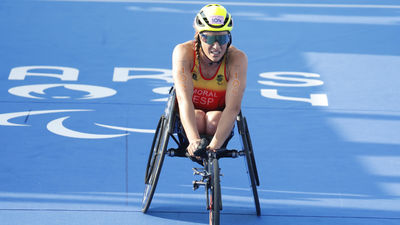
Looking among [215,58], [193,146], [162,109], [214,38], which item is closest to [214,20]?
[214,38]

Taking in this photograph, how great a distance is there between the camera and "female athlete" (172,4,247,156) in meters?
4.27

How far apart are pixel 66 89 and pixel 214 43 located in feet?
10.4

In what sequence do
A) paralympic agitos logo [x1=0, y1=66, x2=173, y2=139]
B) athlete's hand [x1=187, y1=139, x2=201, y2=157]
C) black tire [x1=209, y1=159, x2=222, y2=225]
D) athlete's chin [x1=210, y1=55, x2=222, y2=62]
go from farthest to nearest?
paralympic agitos logo [x1=0, y1=66, x2=173, y2=139] → athlete's chin [x1=210, y1=55, x2=222, y2=62] → athlete's hand [x1=187, y1=139, x2=201, y2=157] → black tire [x1=209, y1=159, x2=222, y2=225]

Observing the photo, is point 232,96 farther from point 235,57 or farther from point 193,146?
point 193,146

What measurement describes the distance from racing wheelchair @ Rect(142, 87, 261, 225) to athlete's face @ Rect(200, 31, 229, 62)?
0.36 m

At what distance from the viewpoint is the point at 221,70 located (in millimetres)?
4469

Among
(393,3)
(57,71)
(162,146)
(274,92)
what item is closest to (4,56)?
(57,71)

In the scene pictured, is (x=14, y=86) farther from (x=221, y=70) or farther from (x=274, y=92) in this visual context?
(x=221, y=70)

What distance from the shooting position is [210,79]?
14.6ft

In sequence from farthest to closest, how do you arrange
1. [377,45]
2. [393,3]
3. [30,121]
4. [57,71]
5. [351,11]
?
1. [393,3]
2. [351,11]
3. [377,45]
4. [57,71]
5. [30,121]

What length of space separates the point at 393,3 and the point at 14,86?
7023 millimetres

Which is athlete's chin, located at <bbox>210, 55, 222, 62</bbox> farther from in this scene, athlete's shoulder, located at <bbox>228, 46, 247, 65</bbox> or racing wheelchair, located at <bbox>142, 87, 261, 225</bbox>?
racing wheelchair, located at <bbox>142, 87, 261, 225</bbox>

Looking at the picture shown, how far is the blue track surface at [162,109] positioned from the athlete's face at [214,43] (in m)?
1.15

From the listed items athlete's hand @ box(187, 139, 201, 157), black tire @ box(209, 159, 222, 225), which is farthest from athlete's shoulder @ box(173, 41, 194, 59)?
black tire @ box(209, 159, 222, 225)
